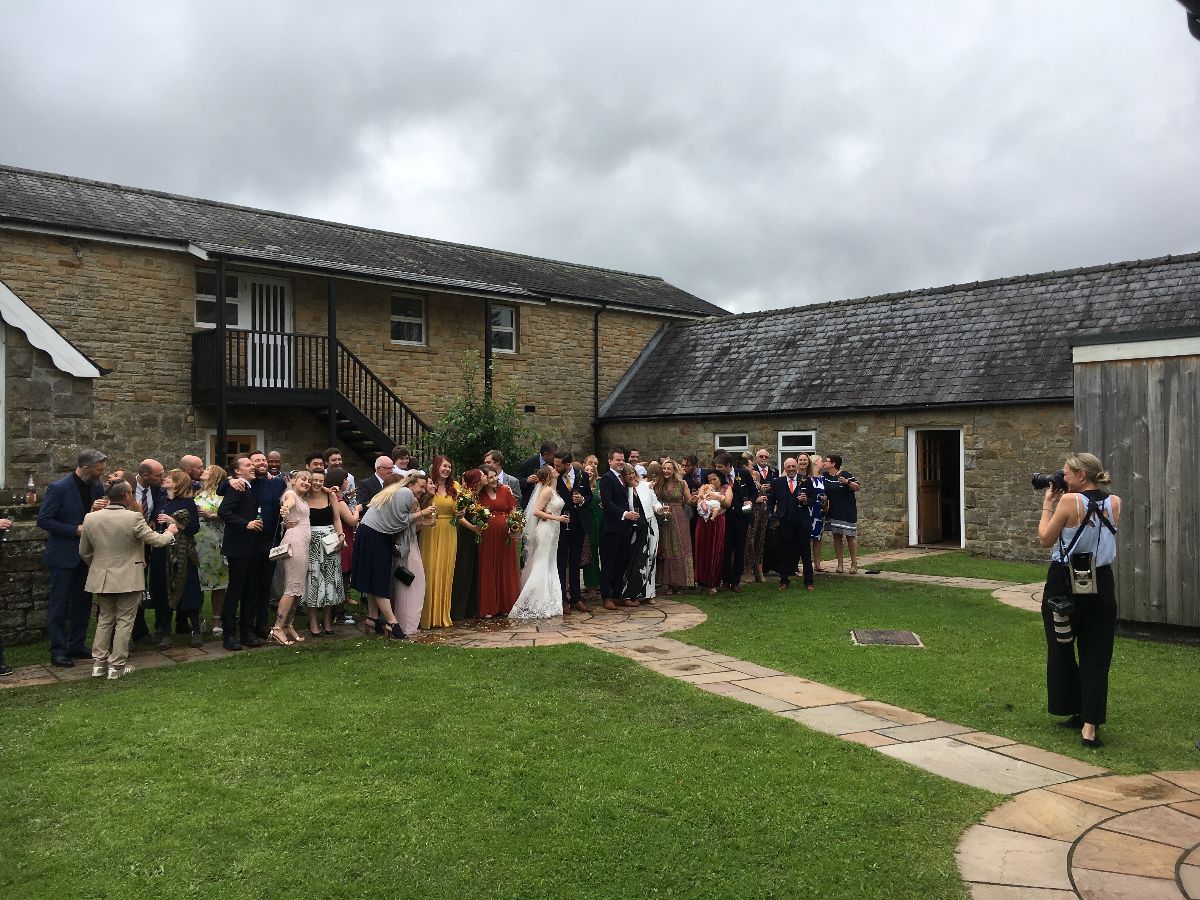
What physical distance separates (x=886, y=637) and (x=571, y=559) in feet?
11.8

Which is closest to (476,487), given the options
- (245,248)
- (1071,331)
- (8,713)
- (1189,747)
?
(8,713)

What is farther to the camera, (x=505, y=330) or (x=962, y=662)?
(x=505, y=330)

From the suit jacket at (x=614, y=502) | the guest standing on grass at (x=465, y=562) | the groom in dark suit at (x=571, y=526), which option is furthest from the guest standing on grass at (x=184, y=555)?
the suit jacket at (x=614, y=502)

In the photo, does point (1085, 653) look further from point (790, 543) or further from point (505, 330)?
point (505, 330)

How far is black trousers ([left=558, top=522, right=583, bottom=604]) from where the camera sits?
1070 cm

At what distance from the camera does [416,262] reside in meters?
20.5

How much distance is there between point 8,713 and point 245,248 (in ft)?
38.3

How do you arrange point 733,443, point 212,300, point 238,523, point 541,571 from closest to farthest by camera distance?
point 238,523 → point 541,571 → point 212,300 → point 733,443

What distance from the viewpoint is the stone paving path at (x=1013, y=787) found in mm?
3900

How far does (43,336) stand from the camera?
32.6ft

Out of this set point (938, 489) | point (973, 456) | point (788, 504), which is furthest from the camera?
point (938, 489)

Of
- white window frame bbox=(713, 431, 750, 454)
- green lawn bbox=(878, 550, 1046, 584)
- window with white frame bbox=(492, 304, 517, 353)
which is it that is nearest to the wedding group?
green lawn bbox=(878, 550, 1046, 584)

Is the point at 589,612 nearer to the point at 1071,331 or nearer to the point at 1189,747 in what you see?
the point at 1189,747

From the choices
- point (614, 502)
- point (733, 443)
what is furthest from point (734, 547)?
point (733, 443)
